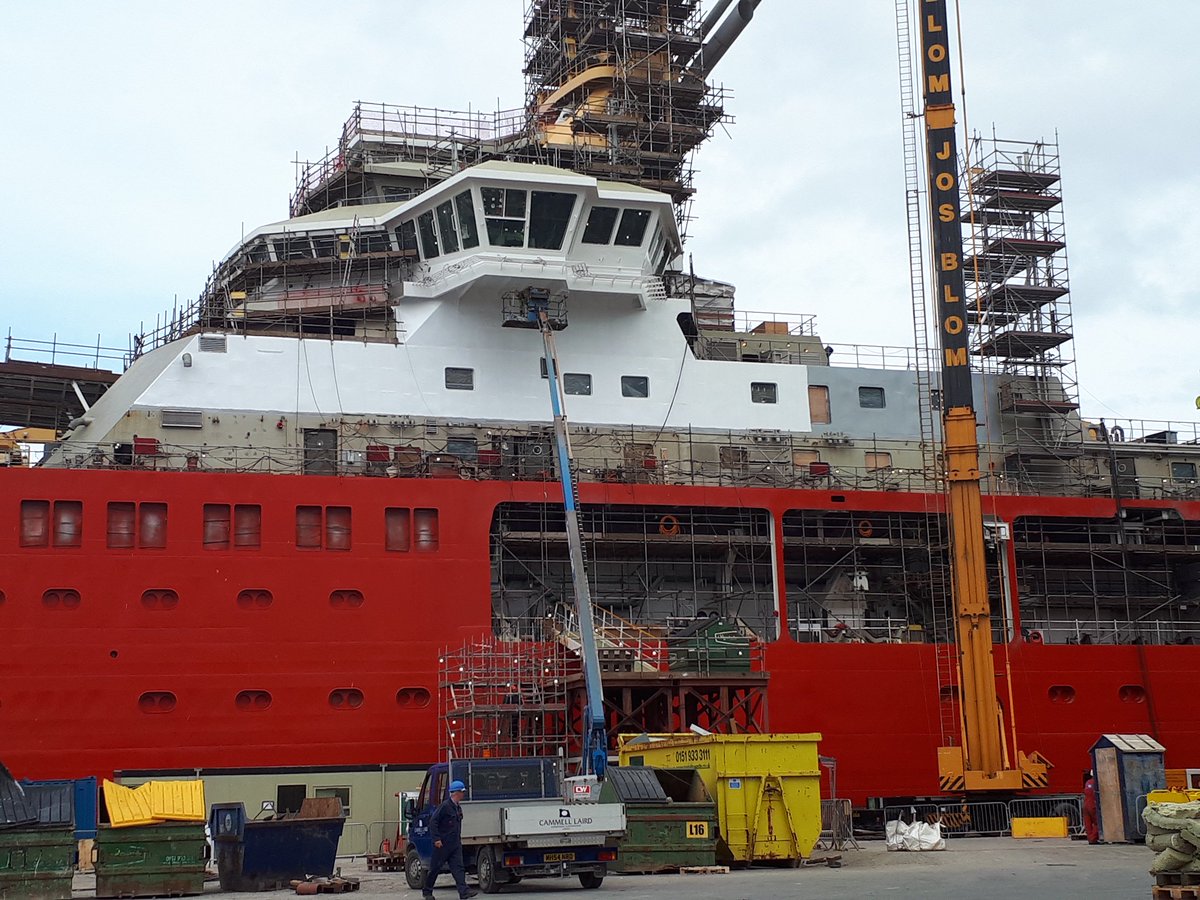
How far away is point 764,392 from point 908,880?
1575cm

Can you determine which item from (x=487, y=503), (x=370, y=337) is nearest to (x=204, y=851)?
(x=487, y=503)

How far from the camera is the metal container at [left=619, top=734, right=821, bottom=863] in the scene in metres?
19.2

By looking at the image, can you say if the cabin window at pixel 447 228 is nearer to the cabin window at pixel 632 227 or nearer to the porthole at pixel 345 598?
the cabin window at pixel 632 227

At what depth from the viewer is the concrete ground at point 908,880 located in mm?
14156

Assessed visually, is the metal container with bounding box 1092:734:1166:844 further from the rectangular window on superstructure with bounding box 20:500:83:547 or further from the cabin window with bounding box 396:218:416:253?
the rectangular window on superstructure with bounding box 20:500:83:547

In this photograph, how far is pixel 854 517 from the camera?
94.4 feet

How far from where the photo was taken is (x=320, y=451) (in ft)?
88.1

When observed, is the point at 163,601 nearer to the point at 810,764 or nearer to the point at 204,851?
the point at 204,851

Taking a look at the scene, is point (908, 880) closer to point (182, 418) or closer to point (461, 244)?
point (182, 418)

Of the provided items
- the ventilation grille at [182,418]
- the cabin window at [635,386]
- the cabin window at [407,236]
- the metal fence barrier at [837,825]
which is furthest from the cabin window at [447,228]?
the metal fence barrier at [837,825]

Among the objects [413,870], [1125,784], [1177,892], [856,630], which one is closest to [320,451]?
[856,630]

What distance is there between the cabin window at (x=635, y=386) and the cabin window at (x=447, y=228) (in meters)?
4.45

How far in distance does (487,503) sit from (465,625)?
7.67 feet

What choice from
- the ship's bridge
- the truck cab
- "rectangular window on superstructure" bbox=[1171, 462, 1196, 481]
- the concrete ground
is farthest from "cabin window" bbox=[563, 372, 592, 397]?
"rectangular window on superstructure" bbox=[1171, 462, 1196, 481]
